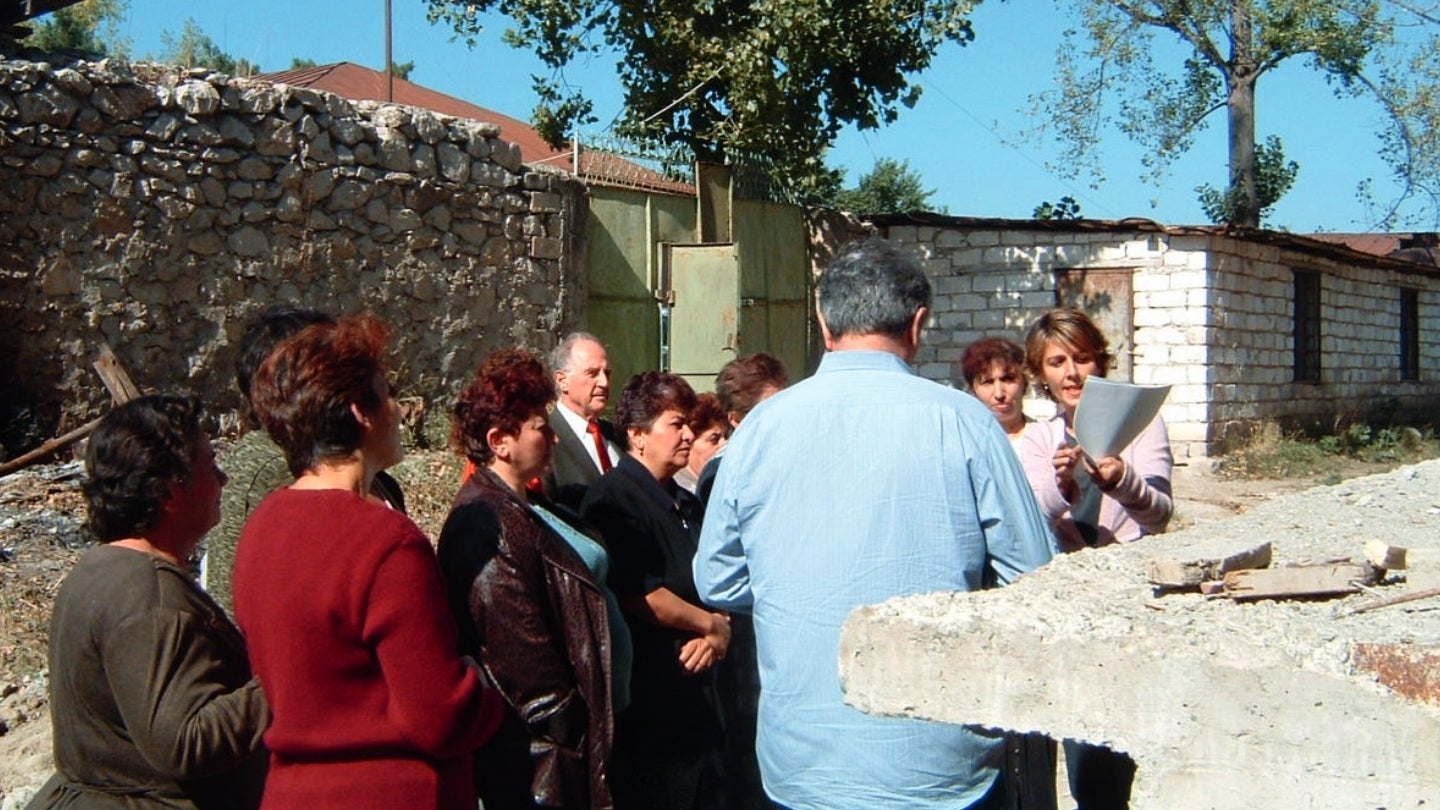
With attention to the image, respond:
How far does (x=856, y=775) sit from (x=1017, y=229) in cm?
1238

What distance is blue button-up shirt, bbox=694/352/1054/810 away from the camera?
2.35 m

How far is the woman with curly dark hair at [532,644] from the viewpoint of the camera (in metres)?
2.84

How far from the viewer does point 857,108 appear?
12789 millimetres

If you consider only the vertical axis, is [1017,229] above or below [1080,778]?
above

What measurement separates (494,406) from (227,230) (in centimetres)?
529

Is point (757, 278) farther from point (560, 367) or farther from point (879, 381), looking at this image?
point (879, 381)

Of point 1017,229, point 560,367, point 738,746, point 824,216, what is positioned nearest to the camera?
point 738,746

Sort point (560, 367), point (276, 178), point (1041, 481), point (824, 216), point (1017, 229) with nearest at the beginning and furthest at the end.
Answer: point (1041, 481)
point (560, 367)
point (276, 178)
point (824, 216)
point (1017, 229)

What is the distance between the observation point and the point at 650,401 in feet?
13.0

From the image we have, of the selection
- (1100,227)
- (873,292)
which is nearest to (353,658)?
(873,292)

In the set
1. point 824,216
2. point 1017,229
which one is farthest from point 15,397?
point 1017,229

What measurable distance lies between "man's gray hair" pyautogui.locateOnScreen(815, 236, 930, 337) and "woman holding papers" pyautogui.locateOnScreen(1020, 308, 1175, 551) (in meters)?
0.87

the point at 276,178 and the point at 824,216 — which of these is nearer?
the point at 276,178

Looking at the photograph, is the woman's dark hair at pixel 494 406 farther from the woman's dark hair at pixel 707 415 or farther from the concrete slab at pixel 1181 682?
the concrete slab at pixel 1181 682
